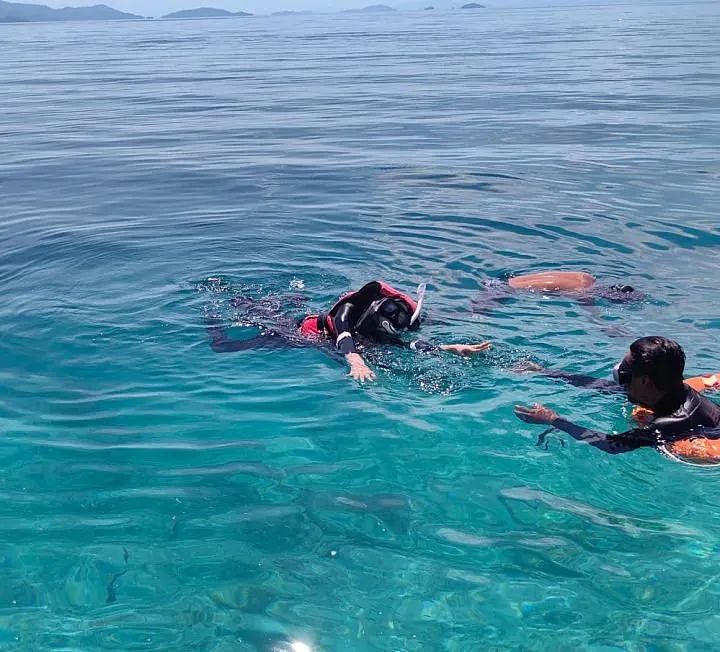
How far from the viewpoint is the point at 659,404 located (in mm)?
5566

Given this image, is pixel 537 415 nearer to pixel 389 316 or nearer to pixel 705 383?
pixel 705 383

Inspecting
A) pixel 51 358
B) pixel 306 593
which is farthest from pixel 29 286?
pixel 306 593

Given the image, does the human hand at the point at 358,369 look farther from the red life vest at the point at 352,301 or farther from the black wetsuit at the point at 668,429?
the black wetsuit at the point at 668,429

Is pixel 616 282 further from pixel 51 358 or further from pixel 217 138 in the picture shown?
pixel 217 138

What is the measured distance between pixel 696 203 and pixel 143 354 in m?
9.09

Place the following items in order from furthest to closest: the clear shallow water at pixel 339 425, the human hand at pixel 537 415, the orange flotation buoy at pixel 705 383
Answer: the orange flotation buoy at pixel 705 383
the human hand at pixel 537 415
the clear shallow water at pixel 339 425

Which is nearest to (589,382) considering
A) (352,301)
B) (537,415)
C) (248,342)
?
(537,415)

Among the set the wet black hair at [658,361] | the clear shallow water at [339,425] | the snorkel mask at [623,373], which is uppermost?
the wet black hair at [658,361]

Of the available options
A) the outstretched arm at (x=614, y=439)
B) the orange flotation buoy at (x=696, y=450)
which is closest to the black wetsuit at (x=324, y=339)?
the outstretched arm at (x=614, y=439)

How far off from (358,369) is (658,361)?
2.50 m

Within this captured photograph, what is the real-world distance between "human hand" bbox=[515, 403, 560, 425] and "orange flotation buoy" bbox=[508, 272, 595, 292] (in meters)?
3.06

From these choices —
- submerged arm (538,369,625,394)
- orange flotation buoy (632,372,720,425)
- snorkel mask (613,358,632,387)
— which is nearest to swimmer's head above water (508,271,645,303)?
submerged arm (538,369,625,394)

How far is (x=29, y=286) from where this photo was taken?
9.68m

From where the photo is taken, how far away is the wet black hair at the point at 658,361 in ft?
17.7
